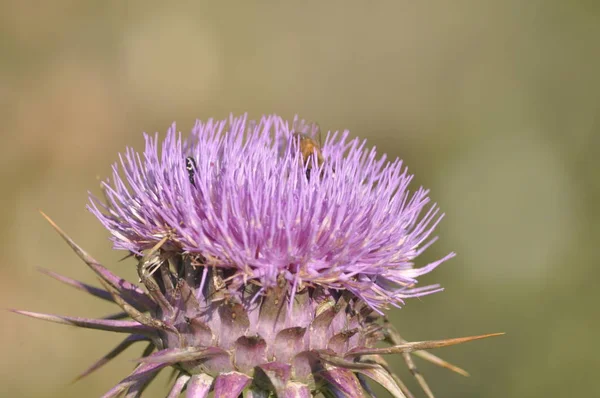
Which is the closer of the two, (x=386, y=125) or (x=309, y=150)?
(x=309, y=150)

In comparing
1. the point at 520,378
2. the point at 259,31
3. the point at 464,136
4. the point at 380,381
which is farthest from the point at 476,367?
the point at 259,31

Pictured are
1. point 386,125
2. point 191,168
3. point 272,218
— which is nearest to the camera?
point 272,218

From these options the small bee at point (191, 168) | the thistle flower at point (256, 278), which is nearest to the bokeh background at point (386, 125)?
the thistle flower at point (256, 278)

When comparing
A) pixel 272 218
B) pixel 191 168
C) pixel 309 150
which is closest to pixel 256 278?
pixel 272 218

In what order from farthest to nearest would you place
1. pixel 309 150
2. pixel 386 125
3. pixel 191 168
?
pixel 386 125, pixel 309 150, pixel 191 168


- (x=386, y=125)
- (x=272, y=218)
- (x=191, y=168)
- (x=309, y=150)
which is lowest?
(x=272, y=218)

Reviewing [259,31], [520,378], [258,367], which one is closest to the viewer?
[258,367]

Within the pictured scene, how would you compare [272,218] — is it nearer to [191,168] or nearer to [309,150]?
[191,168]

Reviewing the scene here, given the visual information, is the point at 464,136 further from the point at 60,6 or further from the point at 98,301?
the point at 60,6
